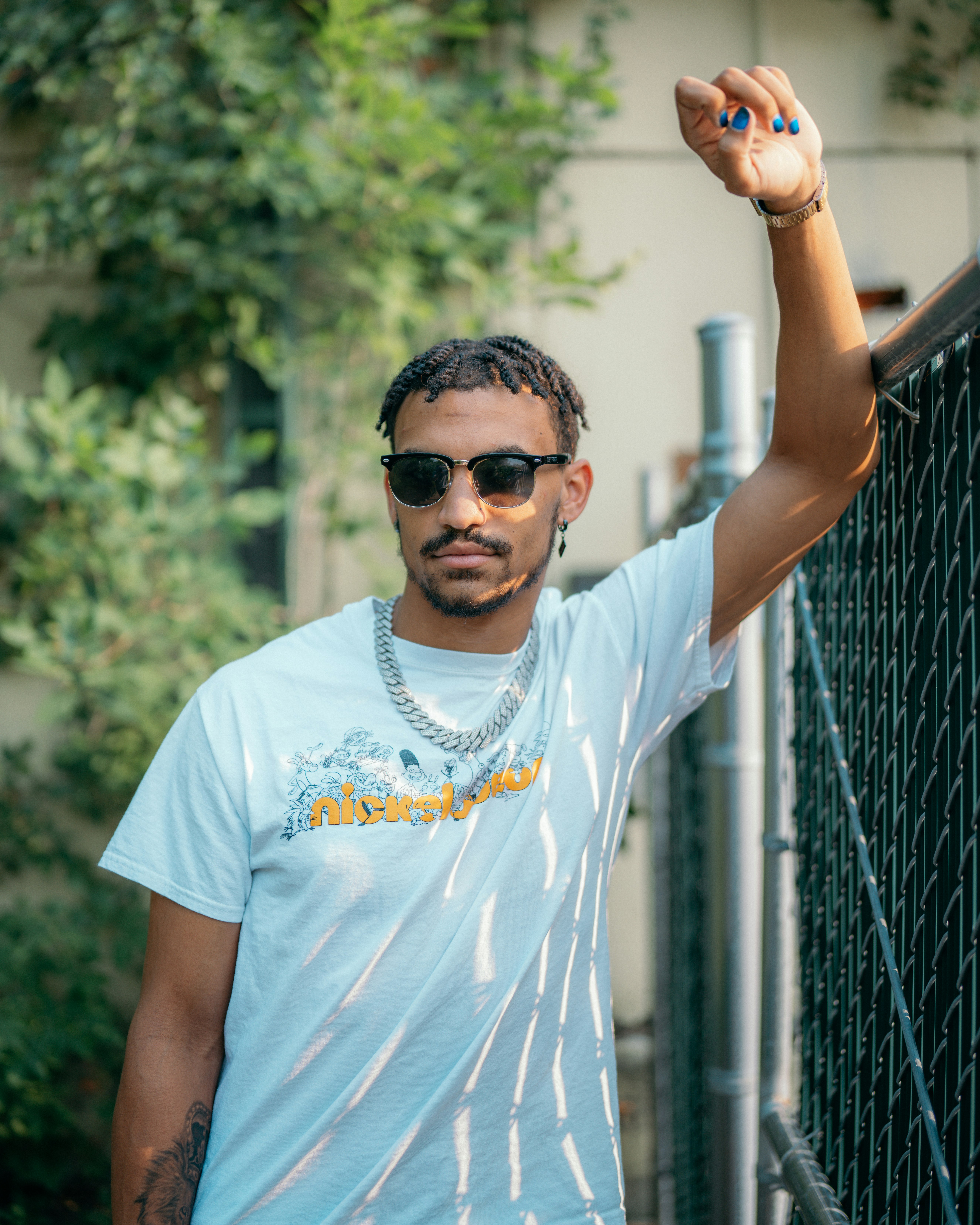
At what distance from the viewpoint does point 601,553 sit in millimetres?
4227

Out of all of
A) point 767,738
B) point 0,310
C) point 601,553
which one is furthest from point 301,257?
point 767,738

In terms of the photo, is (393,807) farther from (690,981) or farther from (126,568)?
(126,568)

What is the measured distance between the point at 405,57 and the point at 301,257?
33.0 inches

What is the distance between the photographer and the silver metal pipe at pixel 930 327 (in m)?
0.96

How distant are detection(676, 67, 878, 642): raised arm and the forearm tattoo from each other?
109 centimetres

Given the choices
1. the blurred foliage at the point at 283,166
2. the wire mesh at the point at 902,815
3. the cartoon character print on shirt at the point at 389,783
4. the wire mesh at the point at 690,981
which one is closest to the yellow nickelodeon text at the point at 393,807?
the cartoon character print on shirt at the point at 389,783

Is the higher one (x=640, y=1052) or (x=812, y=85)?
(x=812, y=85)

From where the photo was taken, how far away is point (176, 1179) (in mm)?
1367

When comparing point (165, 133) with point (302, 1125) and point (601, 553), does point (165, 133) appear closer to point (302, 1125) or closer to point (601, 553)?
point (601, 553)

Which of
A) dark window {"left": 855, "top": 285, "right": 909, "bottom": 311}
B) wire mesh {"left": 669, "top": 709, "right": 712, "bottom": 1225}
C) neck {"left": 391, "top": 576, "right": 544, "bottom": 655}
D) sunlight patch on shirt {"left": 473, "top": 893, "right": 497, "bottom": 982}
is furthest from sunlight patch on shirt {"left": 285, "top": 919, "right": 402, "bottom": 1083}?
dark window {"left": 855, "top": 285, "right": 909, "bottom": 311}

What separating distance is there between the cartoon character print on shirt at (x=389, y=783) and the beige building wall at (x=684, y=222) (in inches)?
108

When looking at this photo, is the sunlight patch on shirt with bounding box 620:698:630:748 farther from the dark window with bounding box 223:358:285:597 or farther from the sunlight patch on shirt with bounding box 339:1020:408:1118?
the dark window with bounding box 223:358:285:597

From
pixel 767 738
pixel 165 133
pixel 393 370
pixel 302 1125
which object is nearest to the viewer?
pixel 302 1125

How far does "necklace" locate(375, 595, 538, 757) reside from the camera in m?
1.46
